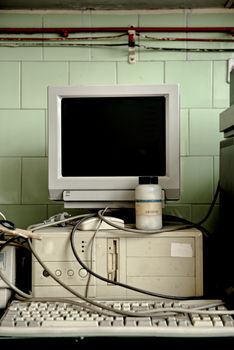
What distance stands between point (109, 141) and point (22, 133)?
1.77ft

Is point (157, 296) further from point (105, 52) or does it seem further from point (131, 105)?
point (105, 52)

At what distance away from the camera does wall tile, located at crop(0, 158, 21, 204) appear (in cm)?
179

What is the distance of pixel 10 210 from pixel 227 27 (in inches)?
45.7

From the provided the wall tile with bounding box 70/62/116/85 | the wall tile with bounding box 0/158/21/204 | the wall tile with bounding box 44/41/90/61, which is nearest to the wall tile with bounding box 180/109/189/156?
the wall tile with bounding box 70/62/116/85

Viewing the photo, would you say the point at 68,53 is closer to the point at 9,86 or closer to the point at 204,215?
the point at 9,86

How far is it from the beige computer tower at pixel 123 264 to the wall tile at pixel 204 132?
602mm

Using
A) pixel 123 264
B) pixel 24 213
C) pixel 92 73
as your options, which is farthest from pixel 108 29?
pixel 123 264

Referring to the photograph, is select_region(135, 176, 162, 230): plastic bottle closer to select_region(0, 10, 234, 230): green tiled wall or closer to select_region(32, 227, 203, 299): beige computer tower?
select_region(32, 227, 203, 299): beige computer tower

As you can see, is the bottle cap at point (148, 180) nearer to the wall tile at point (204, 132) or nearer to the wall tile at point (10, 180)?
the wall tile at point (204, 132)

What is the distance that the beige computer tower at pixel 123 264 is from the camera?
1258mm

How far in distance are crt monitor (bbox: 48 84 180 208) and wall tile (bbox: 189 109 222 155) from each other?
43 centimetres

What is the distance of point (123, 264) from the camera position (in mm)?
1264

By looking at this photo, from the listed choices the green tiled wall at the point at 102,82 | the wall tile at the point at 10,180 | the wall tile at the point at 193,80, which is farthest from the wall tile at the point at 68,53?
the wall tile at the point at 10,180

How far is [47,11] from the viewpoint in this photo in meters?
1.81
